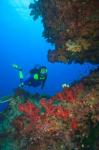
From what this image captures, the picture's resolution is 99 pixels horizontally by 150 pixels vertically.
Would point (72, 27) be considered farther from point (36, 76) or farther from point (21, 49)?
point (21, 49)

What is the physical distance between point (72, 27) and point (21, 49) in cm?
11957

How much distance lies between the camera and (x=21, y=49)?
4983 inches

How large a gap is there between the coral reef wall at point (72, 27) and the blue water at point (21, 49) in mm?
45672

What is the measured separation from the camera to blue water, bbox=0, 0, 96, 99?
Answer: 2862 inches

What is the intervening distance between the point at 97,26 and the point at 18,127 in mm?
4063

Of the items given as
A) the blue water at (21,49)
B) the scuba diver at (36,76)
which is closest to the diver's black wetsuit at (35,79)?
the scuba diver at (36,76)

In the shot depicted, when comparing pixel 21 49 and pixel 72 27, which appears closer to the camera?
pixel 72 27

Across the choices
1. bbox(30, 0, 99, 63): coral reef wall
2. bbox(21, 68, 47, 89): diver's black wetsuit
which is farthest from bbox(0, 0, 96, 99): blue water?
bbox(30, 0, 99, 63): coral reef wall

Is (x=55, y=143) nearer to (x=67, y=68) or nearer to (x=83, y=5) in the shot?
(x=83, y=5)

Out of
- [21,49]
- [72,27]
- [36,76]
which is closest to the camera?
[72,27]

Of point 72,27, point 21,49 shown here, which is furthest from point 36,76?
point 21,49

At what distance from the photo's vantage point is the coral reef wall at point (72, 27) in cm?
800

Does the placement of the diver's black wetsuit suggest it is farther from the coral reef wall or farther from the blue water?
the blue water

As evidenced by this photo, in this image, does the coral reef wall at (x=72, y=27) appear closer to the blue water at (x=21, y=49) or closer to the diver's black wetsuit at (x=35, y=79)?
the diver's black wetsuit at (x=35, y=79)
